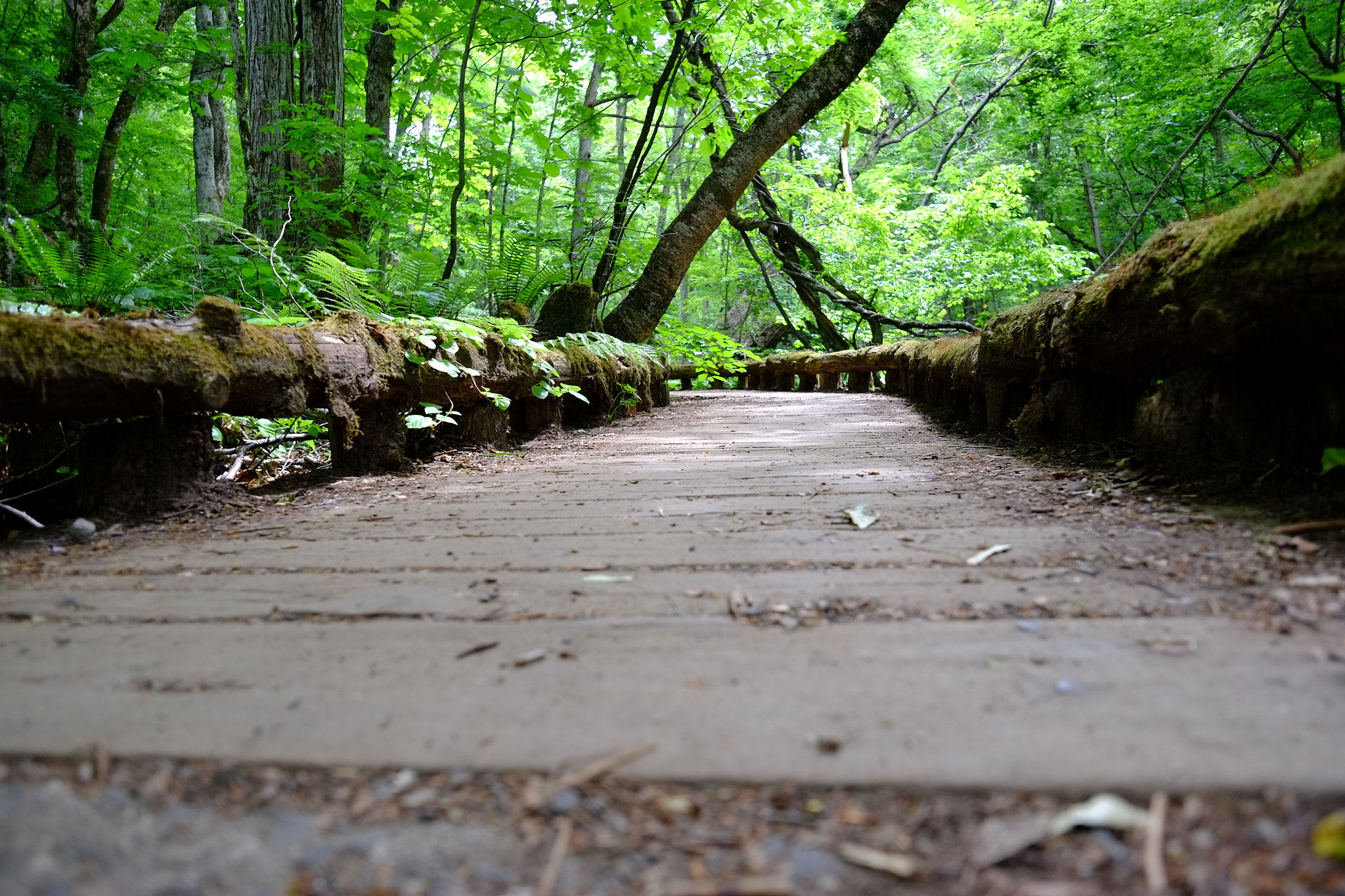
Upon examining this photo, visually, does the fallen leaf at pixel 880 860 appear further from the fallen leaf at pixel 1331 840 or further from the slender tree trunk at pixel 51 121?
the slender tree trunk at pixel 51 121

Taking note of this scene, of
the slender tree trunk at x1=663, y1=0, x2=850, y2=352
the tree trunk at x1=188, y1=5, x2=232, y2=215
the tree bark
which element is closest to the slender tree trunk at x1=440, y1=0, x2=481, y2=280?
the slender tree trunk at x1=663, y1=0, x2=850, y2=352

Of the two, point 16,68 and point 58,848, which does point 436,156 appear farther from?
point 58,848

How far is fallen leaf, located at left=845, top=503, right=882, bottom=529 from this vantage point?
248 centimetres

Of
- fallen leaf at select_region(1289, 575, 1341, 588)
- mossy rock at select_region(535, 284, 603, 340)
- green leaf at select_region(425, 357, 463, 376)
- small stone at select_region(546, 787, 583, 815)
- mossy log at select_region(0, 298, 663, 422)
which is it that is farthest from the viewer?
mossy rock at select_region(535, 284, 603, 340)

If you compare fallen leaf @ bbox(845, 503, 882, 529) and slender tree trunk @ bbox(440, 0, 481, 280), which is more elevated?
slender tree trunk @ bbox(440, 0, 481, 280)

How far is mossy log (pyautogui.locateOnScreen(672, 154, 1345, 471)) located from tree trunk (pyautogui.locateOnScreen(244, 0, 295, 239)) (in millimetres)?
6097

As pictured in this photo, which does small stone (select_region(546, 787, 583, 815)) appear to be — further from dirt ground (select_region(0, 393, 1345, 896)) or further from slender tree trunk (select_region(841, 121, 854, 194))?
slender tree trunk (select_region(841, 121, 854, 194))

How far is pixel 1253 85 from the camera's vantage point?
957cm

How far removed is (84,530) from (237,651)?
163cm

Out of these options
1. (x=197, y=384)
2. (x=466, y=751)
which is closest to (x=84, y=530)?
(x=197, y=384)

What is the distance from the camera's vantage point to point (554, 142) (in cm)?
708

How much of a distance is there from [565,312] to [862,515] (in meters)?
5.45

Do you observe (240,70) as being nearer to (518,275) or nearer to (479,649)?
(518,275)

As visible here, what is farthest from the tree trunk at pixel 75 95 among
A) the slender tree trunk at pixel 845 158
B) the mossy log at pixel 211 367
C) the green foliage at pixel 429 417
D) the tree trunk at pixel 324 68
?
the slender tree trunk at pixel 845 158
